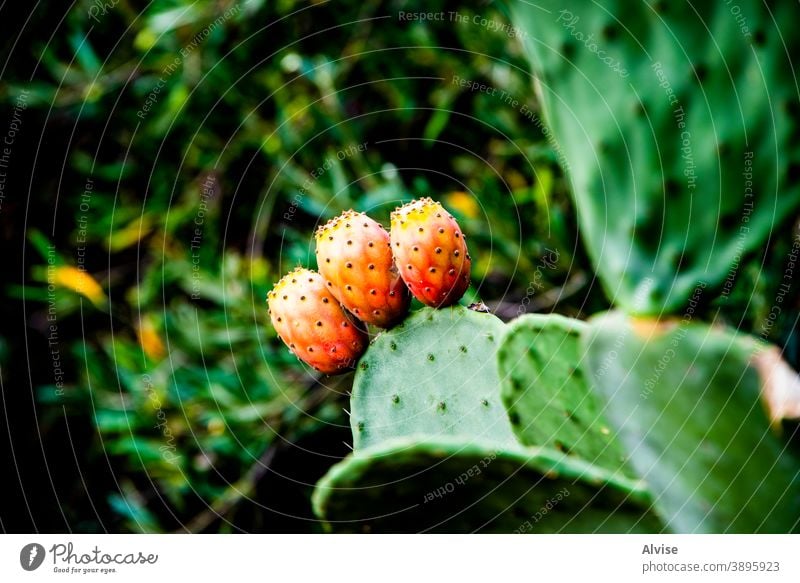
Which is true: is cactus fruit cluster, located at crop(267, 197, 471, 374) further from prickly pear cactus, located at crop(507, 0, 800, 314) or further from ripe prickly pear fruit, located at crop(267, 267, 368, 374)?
prickly pear cactus, located at crop(507, 0, 800, 314)

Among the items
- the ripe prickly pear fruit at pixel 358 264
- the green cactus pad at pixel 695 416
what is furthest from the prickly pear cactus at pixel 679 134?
the ripe prickly pear fruit at pixel 358 264

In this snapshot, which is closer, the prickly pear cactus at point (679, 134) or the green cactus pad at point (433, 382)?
the prickly pear cactus at point (679, 134)

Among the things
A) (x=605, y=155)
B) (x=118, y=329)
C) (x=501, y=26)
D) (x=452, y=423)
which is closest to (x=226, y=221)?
(x=118, y=329)

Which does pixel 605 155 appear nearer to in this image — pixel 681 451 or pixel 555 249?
pixel 681 451

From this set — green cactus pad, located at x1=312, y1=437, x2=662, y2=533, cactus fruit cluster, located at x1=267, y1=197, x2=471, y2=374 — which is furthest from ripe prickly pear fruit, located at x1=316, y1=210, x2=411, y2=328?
green cactus pad, located at x1=312, y1=437, x2=662, y2=533

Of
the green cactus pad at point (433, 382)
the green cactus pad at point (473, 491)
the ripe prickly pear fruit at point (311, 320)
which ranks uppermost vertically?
the ripe prickly pear fruit at point (311, 320)

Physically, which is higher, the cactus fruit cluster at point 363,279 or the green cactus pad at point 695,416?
the cactus fruit cluster at point 363,279

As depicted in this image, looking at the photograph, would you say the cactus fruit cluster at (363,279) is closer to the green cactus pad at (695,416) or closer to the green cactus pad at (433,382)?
the green cactus pad at (433,382)

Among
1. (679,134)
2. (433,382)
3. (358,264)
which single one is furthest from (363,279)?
(679,134)
